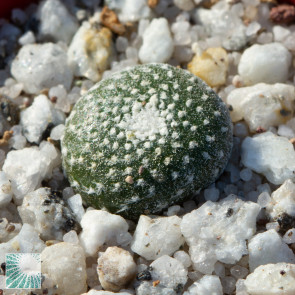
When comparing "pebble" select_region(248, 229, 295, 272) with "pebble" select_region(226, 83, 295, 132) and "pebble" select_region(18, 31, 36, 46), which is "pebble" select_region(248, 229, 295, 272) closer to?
"pebble" select_region(226, 83, 295, 132)

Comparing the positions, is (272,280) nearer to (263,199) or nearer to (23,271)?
(263,199)

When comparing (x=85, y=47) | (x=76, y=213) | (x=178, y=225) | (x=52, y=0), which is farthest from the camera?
(x=52, y=0)

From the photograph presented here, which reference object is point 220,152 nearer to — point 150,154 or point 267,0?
point 150,154

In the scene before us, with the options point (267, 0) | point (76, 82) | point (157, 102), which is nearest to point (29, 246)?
point (157, 102)

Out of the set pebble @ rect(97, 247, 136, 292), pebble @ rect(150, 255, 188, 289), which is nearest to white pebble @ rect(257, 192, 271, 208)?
pebble @ rect(150, 255, 188, 289)

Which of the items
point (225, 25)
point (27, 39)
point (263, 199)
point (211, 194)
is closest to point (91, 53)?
point (27, 39)

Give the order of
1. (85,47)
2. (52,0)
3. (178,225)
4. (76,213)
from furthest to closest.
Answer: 1. (52,0)
2. (85,47)
3. (76,213)
4. (178,225)
